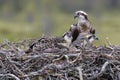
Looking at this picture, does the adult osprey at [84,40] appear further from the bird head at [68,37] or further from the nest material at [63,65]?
the nest material at [63,65]

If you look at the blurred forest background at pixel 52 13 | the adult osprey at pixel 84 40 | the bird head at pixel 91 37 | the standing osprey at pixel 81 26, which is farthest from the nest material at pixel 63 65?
the blurred forest background at pixel 52 13

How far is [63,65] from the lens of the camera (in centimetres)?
606

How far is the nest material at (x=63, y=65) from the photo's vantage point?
602 centimetres

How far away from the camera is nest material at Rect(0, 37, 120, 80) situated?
6023 millimetres

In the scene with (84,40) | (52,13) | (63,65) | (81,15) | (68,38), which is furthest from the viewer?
(52,13)

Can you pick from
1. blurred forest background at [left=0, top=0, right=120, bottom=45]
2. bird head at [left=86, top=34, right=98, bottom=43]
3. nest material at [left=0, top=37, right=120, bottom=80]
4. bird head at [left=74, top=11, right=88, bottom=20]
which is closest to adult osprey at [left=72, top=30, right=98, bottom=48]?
bird head at [left=86, top=34, right=98, bottom=43]

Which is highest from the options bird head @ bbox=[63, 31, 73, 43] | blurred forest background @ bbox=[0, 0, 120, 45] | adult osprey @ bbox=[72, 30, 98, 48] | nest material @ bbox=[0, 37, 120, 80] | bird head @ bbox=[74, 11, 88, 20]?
blurred forest background @ bbox=[0, 0, 120, 45]

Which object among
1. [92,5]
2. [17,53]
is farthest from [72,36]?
[92,5]

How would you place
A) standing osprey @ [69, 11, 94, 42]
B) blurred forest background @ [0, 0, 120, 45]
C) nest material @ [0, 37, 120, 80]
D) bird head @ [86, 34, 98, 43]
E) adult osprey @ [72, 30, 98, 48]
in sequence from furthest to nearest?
blurred forest background @ [0, 0, 120, 45], standing osprey @ [69, 11, 94, 42], bird head @ [86, 34, 98, 43], adult osprey @ [72, 30, 98, 48], nest material @ [0, 37, 120, 80]

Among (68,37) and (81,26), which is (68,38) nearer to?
(68,37)

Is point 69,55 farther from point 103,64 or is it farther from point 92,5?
point 92,5

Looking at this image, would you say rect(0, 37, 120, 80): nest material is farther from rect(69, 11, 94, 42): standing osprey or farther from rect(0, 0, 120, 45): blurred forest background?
rect(0, 0, 120, 45): blurred forest background

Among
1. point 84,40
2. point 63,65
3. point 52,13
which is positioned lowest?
point 63,65

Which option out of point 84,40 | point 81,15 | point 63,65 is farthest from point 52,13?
point 63,65
